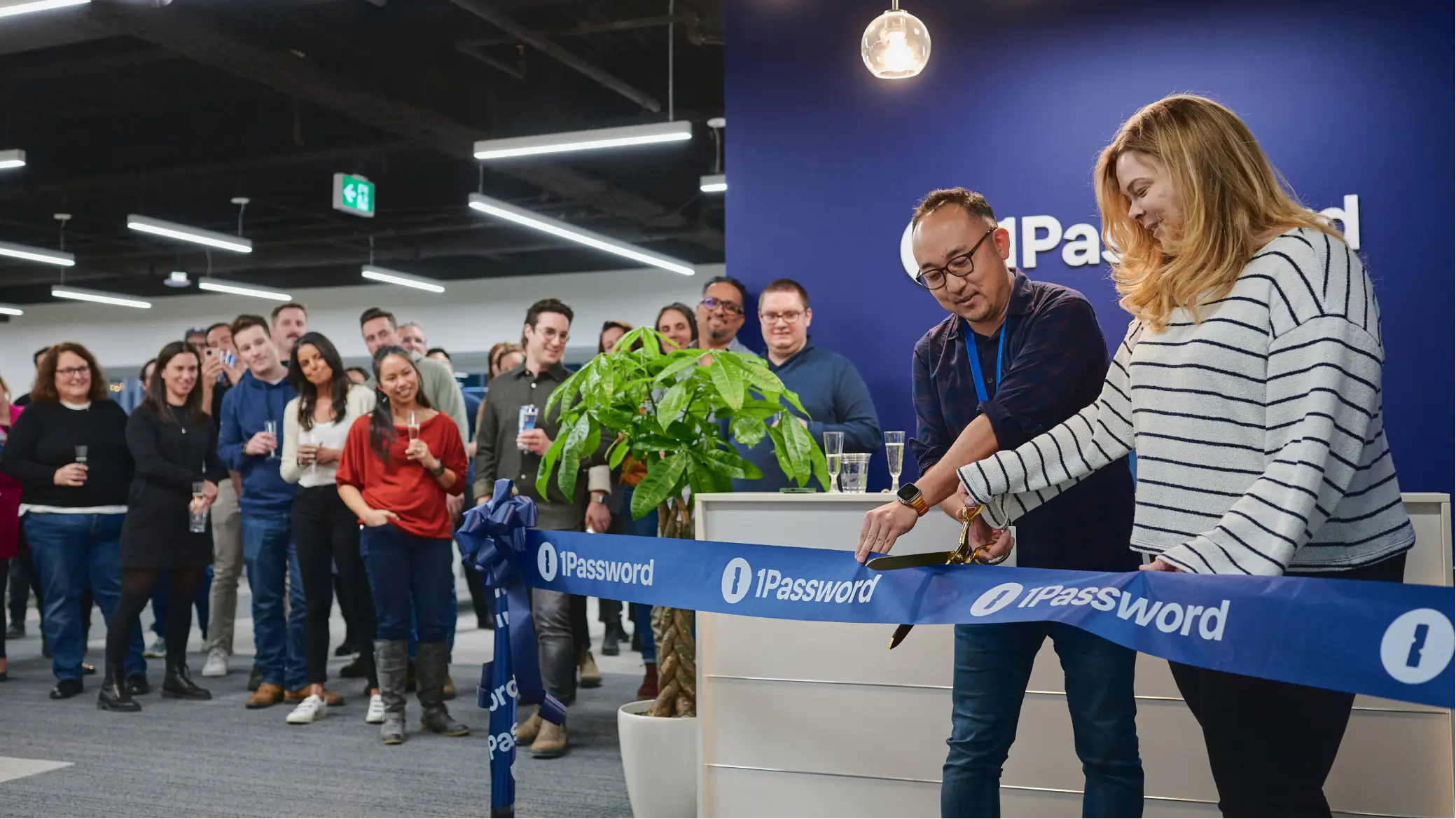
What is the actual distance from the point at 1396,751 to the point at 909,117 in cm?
305

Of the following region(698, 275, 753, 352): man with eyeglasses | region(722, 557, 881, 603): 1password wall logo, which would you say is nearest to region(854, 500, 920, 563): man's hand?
region(722, 557, 881, 603): 1password wall logo

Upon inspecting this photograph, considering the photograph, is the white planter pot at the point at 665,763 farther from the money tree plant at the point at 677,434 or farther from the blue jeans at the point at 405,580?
the blue jeans at the point at 405,580

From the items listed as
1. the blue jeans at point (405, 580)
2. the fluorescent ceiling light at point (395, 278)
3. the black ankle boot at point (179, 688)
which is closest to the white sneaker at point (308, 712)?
the blue jeans at point (405, 580)

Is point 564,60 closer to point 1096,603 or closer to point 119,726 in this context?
point 119,726

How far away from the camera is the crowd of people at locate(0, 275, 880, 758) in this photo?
402 cm

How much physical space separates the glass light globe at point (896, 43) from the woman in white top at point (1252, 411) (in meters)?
2.38

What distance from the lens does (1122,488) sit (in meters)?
1.97

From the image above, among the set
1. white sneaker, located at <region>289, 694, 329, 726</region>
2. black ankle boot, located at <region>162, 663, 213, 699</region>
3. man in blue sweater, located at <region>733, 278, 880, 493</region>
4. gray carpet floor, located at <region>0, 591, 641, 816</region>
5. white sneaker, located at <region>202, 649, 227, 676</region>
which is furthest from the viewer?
white sneaker, located at <region>202, 649, 227, 676</region>

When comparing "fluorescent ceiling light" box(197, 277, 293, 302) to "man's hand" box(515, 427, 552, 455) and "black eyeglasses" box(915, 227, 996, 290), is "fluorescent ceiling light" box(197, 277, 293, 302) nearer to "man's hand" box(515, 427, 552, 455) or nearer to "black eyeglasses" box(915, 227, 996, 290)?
"man's hand" box(515, 427, 552, 455)

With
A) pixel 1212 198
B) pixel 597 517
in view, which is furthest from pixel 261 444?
pixel 1212 198

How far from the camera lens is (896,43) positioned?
12.5 ft

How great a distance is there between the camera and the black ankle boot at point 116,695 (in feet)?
15.6

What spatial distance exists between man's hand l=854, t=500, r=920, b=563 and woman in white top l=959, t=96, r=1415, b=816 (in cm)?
37

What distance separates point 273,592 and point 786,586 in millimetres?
3539
